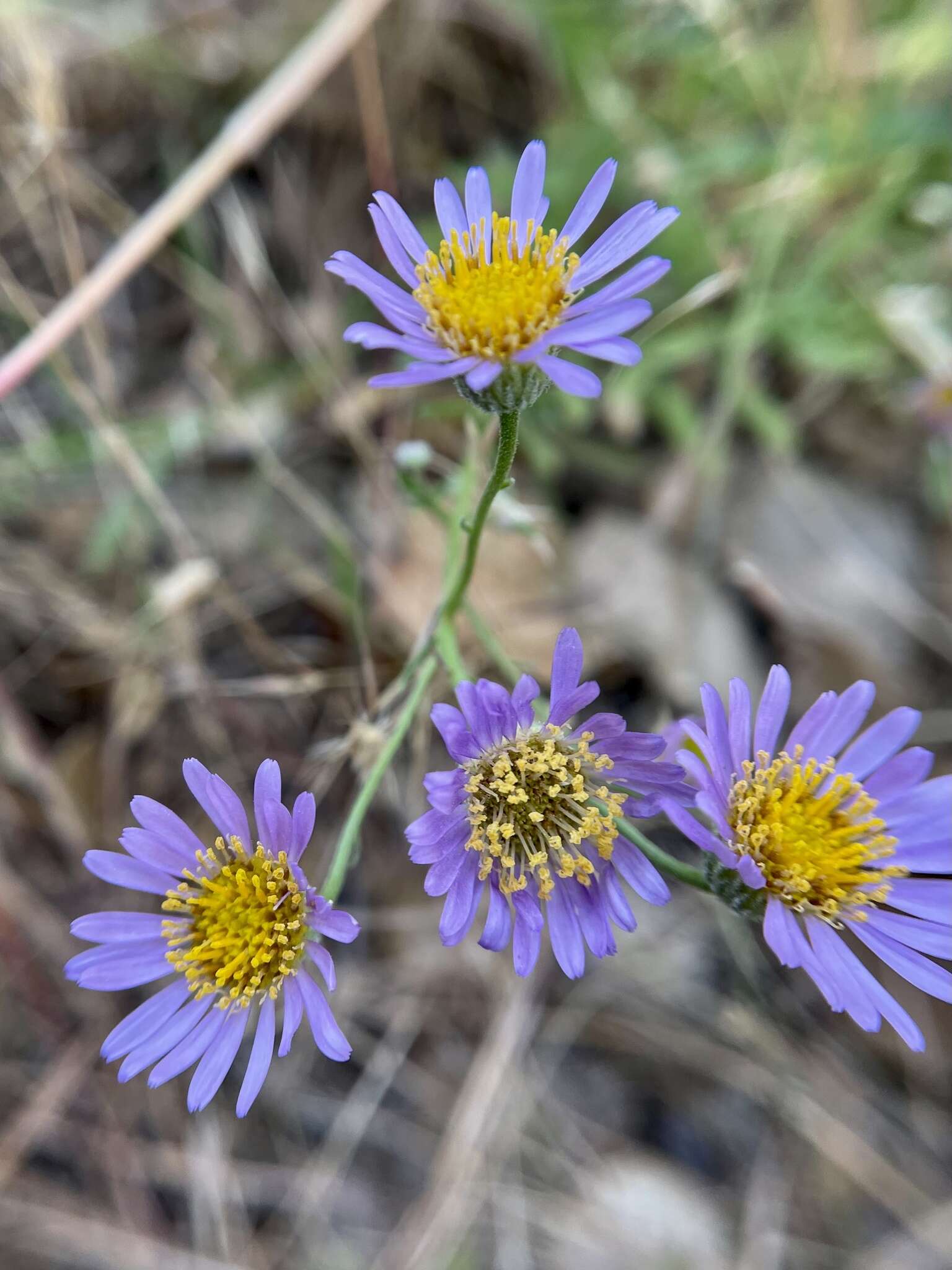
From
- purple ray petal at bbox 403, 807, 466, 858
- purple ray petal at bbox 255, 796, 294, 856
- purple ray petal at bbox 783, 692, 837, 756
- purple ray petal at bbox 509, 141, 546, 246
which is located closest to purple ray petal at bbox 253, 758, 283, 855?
purple ray petal at bbox 255, 796, 294, 856

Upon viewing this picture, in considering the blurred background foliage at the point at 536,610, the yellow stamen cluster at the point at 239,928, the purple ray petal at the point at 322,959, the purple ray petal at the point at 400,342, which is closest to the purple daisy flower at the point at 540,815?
the purple ray petal at the point at 322,959

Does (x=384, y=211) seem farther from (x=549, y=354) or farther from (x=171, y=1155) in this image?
(x=171, y=1155)

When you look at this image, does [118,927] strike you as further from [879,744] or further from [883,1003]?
[879,744]

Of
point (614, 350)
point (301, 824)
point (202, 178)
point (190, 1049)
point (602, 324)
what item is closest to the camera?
point (614, 350)

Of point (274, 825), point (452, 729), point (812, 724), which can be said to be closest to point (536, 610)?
point (812, 724)

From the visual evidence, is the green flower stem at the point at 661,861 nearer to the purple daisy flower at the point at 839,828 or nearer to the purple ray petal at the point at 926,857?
the purple daisy flower at the point at 839,828

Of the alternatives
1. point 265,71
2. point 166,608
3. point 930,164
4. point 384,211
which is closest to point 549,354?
point 384,211

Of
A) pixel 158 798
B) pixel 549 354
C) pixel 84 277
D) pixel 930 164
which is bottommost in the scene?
pixel 158 798
